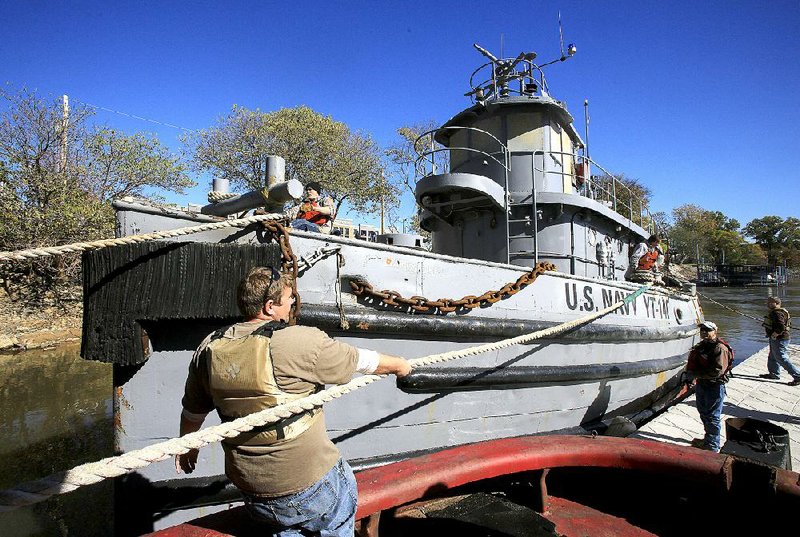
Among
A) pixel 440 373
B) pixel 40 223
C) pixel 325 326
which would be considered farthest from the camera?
pixel 40 223

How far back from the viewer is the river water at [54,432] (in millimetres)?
4930

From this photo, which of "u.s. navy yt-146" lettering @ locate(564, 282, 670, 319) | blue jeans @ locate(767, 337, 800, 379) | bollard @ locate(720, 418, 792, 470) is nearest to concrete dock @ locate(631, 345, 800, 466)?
blue jeans @ locate(767, 337, 800, 379)

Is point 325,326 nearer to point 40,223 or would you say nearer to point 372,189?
point 40,223

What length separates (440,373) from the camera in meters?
3.83

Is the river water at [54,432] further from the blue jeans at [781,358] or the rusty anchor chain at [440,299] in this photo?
the blue jeans at [781,358]

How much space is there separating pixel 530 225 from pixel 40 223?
50.3ft

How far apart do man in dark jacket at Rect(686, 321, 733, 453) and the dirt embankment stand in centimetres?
1538

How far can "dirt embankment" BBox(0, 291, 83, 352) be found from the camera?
12289 millimetres

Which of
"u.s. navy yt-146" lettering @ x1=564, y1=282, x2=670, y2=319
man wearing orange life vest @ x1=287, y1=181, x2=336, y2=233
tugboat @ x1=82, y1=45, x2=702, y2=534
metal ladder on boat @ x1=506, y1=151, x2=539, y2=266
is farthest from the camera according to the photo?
metal ladder on boat @ x1=506, y1=151, x2=539, y2=266

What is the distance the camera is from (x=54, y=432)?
733 centimetres

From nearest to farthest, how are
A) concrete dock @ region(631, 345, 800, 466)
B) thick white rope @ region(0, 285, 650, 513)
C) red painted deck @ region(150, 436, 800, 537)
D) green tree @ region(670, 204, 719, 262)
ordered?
1. thick white rope @ region(0, 285, 650, 513)
2. red painted deck @ region(150, 436, 800, 537)
3. concrete dock @ region(631, 345, 800, 466)
4. green tree @ region(670, 204, 719, 262)

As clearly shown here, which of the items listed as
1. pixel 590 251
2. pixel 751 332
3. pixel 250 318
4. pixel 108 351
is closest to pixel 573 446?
pixel 250 318

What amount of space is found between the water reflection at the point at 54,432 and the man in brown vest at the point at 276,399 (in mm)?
4467

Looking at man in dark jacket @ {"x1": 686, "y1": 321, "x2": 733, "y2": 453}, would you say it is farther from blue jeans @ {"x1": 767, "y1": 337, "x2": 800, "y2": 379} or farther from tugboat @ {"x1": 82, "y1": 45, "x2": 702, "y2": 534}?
blue jeans @ {"x1": 767, "y1": 337, "x2": 800, "y2": 379}
